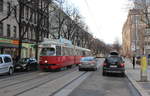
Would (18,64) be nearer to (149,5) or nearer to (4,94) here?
(149,5)

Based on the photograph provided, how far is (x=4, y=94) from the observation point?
12359 mm

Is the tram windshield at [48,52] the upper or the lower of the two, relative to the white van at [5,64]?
upper

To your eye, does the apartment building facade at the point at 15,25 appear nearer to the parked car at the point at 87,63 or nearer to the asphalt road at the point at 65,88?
the parked car at the point at 87,63

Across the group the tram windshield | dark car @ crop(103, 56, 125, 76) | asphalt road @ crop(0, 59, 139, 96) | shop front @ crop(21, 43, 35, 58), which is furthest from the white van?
shop front @ crop(21, 43, 35, 58)

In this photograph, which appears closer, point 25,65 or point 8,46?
point 25,65

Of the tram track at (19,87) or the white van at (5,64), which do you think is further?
the white van at (5,64)

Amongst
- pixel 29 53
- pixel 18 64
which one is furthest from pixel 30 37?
pixel 18 64

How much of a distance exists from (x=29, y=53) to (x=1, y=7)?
584 inches

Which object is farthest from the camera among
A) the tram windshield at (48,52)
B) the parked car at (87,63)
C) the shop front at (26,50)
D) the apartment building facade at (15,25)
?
the shop front at (26,50)

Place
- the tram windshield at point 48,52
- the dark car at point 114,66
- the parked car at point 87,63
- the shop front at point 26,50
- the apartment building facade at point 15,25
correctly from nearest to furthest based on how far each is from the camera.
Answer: the dark car at point 114,66
the tram windshield at point 48,52
the parked car at point 87,63
the apartment building facade at point 15,25
the shop front at point 26,50

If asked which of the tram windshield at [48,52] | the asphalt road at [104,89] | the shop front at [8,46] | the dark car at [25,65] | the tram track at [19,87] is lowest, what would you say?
the asphalt road at [104,89]

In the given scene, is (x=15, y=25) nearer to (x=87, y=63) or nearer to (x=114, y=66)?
(x=87, y=63)

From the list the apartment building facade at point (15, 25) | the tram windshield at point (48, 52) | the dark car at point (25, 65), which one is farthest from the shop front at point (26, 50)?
the tram windshield at point (48, 52)

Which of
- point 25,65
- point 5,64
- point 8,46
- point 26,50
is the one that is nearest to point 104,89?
point 5,64
